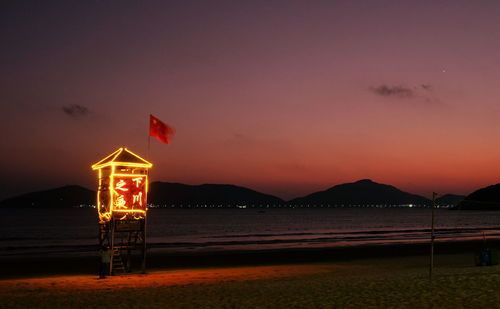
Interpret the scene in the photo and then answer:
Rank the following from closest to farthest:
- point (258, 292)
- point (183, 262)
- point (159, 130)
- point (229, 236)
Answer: point (258, 292)
point (159, 130)
point (183, 262)
point (229, 236)

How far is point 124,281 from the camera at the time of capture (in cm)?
1917

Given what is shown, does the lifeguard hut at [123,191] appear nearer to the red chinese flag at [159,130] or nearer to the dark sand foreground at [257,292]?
the red chinese flag at [159,130]

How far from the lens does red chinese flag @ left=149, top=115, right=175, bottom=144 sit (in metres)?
20.8

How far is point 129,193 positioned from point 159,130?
118 inches

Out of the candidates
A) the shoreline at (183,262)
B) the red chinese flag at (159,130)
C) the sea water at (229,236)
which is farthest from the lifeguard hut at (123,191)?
the sea water at (229,236)

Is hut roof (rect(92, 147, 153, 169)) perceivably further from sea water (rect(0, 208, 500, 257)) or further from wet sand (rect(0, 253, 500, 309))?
sea water (rect(0, 208, 500, 257))

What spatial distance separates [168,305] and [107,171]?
10.0 m

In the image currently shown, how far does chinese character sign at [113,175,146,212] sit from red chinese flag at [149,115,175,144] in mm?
1920

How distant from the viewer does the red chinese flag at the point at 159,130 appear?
819 inches

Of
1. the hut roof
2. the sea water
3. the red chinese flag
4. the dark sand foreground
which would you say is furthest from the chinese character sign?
the sea water

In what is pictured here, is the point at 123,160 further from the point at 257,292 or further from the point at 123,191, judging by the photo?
the point at 257,292

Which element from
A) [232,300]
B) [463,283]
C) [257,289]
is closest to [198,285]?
[257,289]

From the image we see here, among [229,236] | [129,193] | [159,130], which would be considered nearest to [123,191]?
[129,193]

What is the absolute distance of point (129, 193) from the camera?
2112cm
